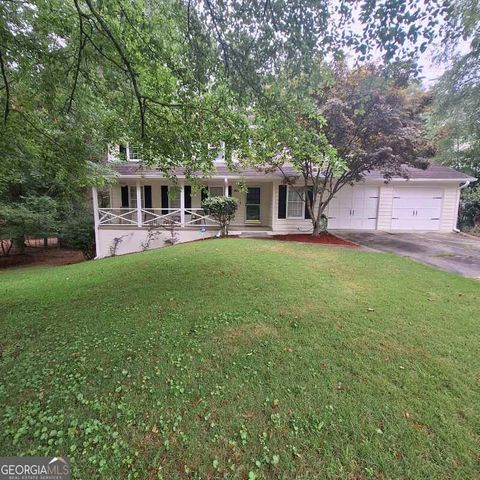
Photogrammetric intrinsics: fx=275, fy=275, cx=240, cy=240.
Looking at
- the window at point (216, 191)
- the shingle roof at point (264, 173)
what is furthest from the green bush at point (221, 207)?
the window at point (216, 191)

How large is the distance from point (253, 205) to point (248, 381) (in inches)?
447

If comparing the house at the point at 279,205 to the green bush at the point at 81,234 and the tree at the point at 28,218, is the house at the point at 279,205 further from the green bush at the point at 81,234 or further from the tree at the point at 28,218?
the tree at the point at 28,218

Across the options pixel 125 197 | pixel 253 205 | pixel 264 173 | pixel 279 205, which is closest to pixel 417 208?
pixel 279 205

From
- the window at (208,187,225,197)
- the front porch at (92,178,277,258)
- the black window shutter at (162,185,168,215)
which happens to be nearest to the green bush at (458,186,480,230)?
the front porch at (92,178,277,258)

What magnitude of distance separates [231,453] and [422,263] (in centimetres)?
704

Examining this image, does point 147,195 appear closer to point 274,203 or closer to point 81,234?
point 81,234

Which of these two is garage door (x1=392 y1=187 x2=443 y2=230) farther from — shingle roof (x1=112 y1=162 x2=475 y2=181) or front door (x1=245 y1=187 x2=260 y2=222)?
front door (x1=245 y1=187 x2=260 y2=222)

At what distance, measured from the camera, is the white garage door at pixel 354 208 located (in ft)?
42.0

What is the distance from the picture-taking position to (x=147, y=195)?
13406 millimetres

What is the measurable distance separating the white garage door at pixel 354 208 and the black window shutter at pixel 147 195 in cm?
862

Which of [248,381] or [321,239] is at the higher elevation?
[321,239]

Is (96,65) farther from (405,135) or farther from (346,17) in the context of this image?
(405,135)

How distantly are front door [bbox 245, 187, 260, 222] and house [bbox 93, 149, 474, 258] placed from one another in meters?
0.05

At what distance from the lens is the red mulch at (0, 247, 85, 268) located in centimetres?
1269
